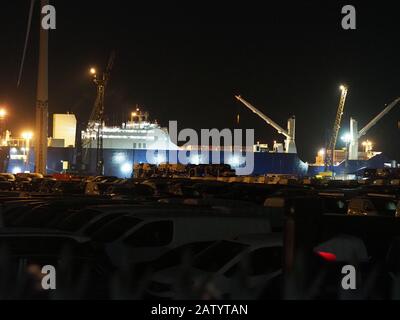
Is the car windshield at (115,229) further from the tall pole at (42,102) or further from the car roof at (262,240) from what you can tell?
the tall pole at (42,102)

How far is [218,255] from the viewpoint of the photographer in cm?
802

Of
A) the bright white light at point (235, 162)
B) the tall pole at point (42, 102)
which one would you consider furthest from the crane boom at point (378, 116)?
the tall pole at point (42, 102)

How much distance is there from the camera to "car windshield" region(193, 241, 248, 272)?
7.70m

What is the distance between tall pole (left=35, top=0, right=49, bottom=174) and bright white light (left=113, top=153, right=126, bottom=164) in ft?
99.3

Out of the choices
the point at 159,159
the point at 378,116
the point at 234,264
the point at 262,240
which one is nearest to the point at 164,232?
the point at 262,240

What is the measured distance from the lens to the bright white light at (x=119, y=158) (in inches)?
3041

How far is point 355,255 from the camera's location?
6906 mm

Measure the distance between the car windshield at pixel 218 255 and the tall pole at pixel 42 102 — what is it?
122 ft

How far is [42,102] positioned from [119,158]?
33.3 metres

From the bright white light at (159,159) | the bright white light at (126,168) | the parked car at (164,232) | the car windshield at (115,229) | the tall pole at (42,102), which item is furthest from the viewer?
the bright white light at (159,159)

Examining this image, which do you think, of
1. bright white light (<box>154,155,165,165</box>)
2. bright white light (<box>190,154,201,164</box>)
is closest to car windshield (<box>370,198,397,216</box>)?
bright white light (<box>154,155,165,165</box>)
